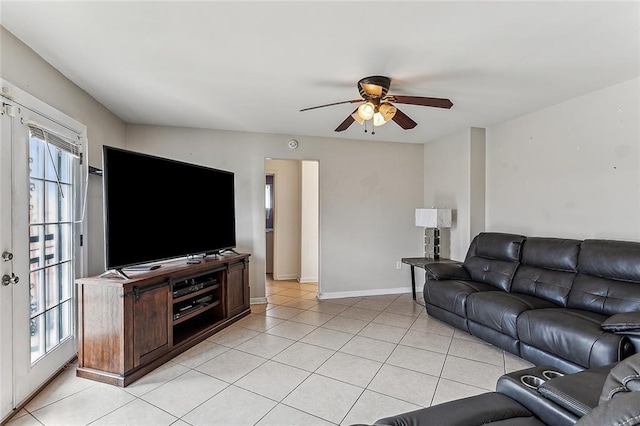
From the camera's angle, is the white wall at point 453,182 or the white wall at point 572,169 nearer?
the white wall at point 572,169

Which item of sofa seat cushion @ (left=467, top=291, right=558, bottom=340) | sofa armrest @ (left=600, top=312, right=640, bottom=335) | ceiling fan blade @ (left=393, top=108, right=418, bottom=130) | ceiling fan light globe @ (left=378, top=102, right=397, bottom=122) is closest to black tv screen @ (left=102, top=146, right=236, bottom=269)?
ceiling fan light globe @ (left=378, top=102, right=397, bottom=122)

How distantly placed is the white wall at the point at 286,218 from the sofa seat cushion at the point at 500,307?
3.72m

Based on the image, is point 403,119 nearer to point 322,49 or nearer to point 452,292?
point 322,49

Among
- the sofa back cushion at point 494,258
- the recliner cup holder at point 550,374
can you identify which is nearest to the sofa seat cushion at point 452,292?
the sofa back cushion at point 494,258

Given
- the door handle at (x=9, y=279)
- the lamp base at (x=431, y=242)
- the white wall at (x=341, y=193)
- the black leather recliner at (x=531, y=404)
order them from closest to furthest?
the black leather recliner at (x=531, y=404) < the door handle at (x=9, y=279) < the white wall at (x=341, y=193) < the lamp base at (x=431, y=242)

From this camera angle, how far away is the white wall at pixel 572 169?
9.81 ft

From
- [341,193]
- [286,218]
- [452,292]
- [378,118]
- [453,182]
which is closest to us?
[378,118]

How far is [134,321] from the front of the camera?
259cm

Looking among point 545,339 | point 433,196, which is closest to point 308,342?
point 545,339

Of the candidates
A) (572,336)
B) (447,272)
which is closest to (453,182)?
(447,272)

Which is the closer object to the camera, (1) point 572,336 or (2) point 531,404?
(2) point 531,404

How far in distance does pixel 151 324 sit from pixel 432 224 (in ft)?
12.1

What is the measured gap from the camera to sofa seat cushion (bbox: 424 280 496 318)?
11.4ft

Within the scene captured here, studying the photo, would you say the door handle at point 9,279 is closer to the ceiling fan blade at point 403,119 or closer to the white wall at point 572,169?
the ceiling fan blade at point 403,119
